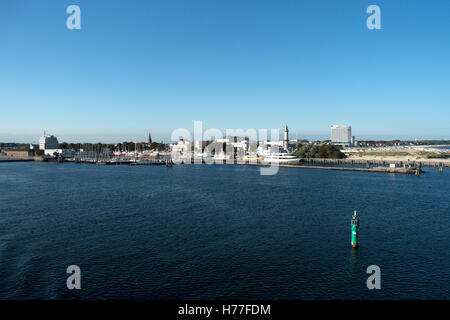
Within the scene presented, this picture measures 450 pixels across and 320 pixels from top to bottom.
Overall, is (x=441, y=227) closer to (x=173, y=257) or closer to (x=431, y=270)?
(x=431, y=270)

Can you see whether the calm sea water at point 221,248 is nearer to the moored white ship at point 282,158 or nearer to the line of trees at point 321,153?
the moored white ship at point 282,158

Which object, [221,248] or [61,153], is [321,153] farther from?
[61,153]

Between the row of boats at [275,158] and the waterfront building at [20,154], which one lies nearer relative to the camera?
the row of boats at [275,158]

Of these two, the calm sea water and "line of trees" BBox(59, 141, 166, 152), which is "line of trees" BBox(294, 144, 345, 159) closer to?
the calm sea water

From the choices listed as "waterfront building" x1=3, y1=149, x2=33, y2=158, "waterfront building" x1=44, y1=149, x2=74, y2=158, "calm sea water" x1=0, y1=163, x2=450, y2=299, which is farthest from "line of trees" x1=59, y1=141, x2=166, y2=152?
"calm sea water" x1=0, y1=163, x2=450, y2=299

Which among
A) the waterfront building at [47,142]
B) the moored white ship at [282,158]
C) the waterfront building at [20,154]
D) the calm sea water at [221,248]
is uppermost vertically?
the waterfront building at [47,142]

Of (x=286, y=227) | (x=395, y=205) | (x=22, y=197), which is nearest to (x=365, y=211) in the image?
(x=395, y=205)

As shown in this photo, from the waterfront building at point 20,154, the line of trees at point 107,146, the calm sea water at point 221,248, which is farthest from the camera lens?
the line of trees at point 107,146

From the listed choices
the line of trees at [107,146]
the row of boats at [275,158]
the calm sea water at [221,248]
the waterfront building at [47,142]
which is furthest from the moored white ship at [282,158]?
the waterfront building at [47,142]

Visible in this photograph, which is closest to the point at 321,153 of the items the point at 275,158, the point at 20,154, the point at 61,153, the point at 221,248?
the point at 275,158
